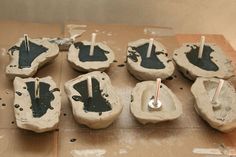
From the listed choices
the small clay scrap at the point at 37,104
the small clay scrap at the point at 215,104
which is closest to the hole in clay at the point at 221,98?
the small clay scrap at the point at 215,104

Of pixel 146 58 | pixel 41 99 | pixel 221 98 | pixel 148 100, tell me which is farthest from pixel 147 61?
pixel 41 99

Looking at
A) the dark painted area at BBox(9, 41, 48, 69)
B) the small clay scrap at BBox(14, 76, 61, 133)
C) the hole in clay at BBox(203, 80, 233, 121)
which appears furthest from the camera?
the dark painted area at BBox(9, 41, 48, 69)

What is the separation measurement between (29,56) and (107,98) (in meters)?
0.38

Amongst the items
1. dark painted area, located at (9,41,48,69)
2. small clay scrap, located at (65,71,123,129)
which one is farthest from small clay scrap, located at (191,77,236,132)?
dark painted area, located at (9,41,48,69)

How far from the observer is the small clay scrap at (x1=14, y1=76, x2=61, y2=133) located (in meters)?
1.15

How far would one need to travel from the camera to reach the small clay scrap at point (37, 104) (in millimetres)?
1148

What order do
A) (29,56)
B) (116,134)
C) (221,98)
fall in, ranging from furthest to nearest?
1. (29,56)
2. (221,98)
3. (116,134)

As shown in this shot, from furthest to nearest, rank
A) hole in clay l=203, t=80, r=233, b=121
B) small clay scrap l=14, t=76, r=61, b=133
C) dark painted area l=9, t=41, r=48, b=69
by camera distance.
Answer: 1. dark painted area l=9, t=41, r=48, b=69
2. hole in clay l=203, t=80, r=233, b=121
3. small clay scrap l=14, t=76, r=61, b=133

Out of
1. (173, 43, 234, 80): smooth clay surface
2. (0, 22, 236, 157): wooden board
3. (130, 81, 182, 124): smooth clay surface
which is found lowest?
(0, 22, 236, 157): wooden board

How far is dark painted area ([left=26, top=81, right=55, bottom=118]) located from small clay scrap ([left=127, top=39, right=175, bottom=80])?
0.34 m

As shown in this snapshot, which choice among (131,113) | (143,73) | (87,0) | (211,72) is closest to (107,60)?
(143,73)

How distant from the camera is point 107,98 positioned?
127 centimetres

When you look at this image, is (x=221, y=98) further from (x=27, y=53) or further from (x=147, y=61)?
(x=27, y=53)

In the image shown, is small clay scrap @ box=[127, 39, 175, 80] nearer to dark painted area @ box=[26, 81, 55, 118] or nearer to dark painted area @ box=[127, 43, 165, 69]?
dark painted area @ box=[127, 43, 165, 69]
